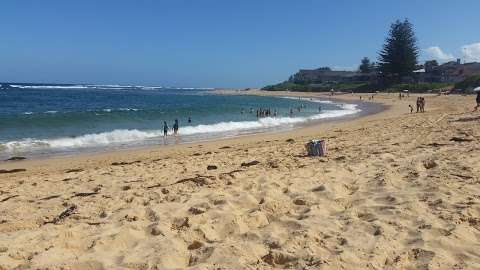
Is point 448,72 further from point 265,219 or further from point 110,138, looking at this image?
point 265,219

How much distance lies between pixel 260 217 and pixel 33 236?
93.7 inches

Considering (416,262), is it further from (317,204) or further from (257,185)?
(257,185)

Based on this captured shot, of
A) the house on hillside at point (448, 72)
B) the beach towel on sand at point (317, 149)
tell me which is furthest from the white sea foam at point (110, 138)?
the house on hillside at point (448, 72)

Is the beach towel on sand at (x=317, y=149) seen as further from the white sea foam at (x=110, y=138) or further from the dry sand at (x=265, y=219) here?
the white sea foam at (x=110, y=138)

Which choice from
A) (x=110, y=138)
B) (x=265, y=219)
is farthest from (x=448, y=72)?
(x=265, y=219)

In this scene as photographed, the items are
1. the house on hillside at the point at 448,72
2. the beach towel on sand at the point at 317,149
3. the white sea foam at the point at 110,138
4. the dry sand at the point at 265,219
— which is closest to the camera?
the dry sand at the point at 265,219

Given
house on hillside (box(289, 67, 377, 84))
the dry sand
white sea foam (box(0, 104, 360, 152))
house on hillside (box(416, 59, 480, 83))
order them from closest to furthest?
the dry sand < white sea foam (box(0, 104, 360, 152)) < house on hillside (box(416, 59, 480, 83)) < house on hillside (box(289, 67, 377, 84))

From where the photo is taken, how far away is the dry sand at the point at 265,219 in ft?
12.9

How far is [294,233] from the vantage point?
4480 millimetres

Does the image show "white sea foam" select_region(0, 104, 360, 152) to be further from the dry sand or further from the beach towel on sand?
the beach towel on sand

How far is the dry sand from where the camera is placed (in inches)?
154

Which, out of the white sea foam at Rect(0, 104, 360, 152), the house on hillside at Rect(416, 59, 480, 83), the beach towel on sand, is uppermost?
the house on hillside at Rect(416, 59, 480, 83)

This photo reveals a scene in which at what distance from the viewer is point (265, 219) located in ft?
16.7

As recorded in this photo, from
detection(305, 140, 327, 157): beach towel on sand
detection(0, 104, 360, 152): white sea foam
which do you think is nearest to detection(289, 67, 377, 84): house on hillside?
detection(0, 104, 360, 152): white sea foam
